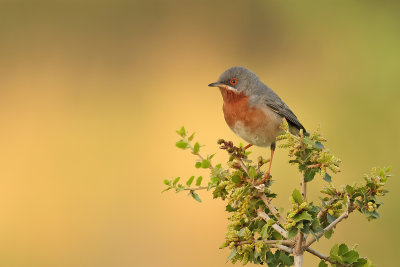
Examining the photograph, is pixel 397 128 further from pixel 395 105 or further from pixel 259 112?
pixel 259 112

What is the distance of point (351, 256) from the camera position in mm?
1749

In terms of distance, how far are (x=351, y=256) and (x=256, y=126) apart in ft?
4.82

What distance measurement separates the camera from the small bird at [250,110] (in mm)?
3154

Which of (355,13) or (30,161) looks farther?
(355,13)

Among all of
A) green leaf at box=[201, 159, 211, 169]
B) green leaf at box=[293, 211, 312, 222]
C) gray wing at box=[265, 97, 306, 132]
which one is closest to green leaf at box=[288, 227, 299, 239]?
green leaf at box=[293, 211, 312, 222]

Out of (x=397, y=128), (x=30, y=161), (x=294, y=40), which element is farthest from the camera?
(x=294, y=40)

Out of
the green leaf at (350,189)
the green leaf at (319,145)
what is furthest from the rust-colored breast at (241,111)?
the green leaf at (350,189)

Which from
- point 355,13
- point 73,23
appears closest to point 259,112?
point 355,13

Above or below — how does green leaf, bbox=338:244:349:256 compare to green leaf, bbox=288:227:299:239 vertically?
above

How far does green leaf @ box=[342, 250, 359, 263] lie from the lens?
174cm

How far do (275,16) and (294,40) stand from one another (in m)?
0.48

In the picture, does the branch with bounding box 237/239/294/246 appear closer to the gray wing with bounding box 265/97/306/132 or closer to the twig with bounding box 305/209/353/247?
the twig with bounding box 305/209/353/247

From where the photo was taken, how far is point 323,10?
8.60m

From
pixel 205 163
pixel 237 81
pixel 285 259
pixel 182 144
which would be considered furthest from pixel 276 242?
pixel 237 81
